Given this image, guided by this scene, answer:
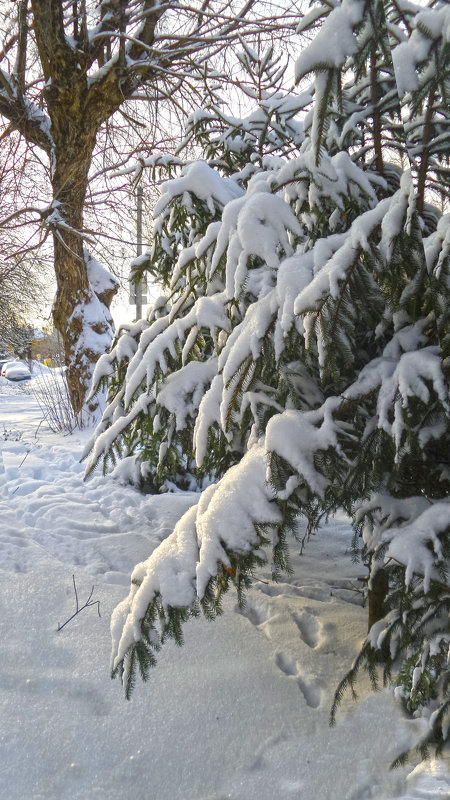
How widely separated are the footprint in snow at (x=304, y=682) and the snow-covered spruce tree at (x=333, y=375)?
12.3 inches

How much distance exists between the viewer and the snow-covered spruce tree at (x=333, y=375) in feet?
4.58

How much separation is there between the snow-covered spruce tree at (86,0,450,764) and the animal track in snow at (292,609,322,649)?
20.4 inches

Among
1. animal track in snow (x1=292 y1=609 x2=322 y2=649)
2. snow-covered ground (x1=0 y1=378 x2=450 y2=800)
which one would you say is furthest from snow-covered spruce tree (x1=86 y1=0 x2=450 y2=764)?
animal track in snow (x1=292 y1=609 x2=322 y2=649)

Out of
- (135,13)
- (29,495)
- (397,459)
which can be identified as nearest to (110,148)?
(135,13)

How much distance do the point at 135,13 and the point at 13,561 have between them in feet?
21.6

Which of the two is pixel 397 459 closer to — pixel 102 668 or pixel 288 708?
pixel 288 708

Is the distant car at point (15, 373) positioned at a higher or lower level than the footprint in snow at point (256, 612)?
lower

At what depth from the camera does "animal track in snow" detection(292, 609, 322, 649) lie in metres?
2.44

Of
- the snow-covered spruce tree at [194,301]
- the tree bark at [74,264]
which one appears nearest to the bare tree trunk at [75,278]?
the tree bark at [74,264]

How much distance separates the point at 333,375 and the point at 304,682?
54.5 inches

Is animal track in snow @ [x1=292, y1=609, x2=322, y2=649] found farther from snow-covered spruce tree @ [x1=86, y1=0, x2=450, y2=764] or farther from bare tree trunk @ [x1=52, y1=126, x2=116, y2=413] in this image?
bare tree trunk @ [x1=52, y1=126, x2=116, y2=413]

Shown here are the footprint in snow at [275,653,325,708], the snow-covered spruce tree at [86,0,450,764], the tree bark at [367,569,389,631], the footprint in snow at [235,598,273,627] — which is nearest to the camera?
the snow-covered spruce tree at [86,0,450,764]

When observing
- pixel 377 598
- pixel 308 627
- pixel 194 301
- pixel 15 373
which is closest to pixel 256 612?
pixel 308 627

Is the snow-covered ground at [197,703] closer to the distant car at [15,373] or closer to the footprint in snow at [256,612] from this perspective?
the footprint in snow at [256,612]
